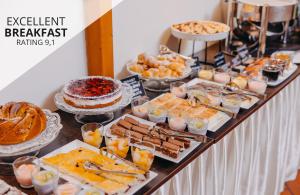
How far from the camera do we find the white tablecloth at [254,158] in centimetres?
137

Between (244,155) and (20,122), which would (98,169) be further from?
(244,155)

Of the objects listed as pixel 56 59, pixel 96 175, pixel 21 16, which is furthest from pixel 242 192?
pixel 21 16

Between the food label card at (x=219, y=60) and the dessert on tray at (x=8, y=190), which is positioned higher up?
the food label card at (x=219, y=60)

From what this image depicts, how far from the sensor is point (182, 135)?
1.32 meters

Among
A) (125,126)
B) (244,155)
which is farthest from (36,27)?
(244,155)

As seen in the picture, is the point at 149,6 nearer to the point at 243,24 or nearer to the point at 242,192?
the point at 243,24

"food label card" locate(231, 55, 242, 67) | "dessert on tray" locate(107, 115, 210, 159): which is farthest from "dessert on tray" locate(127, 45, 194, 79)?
"dessert on tray" locate(107, 115, 210, 159)

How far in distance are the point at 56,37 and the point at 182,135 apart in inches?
26.2

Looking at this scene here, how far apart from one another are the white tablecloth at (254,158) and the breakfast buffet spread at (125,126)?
82 millimetres

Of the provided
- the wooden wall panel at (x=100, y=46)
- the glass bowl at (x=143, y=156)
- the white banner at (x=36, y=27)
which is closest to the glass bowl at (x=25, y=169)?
the glass bowl at (x=143, y=156)

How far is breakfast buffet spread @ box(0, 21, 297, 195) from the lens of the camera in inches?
43.1

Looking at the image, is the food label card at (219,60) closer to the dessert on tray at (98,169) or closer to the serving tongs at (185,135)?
the serving tongs at (185,135)

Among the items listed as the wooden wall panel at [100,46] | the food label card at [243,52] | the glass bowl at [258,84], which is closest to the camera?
the wooden wall panel at [100,46]

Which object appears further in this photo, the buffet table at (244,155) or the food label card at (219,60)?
the food label card at (219,60)
